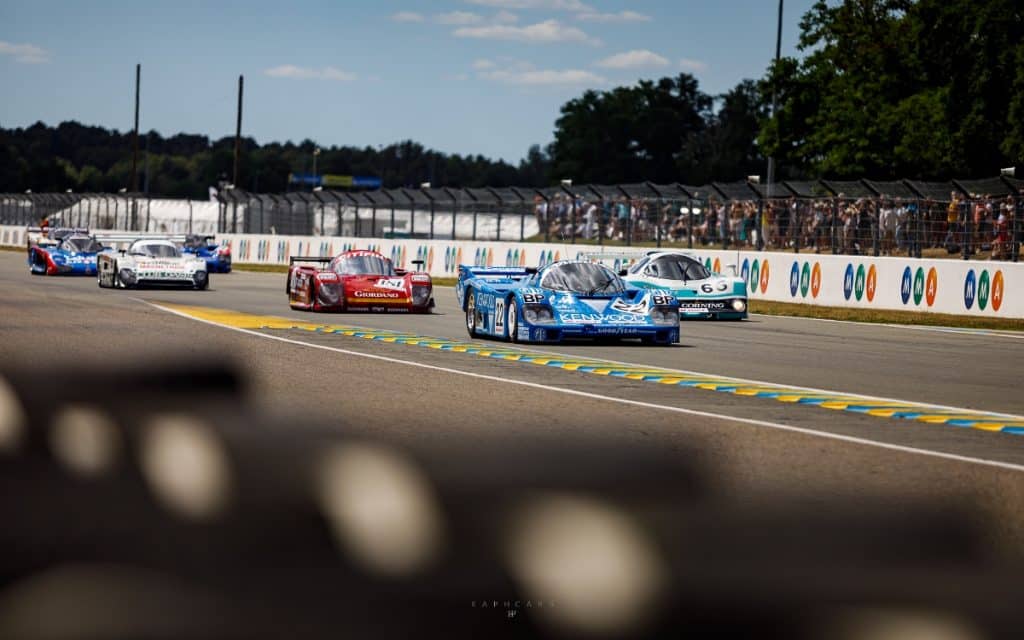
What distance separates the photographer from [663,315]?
19.5 metres

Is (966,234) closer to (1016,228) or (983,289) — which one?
(1016,228)

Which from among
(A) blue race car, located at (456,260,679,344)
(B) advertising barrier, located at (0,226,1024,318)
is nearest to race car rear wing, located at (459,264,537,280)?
(B) advertising barrier, located at (0,226,1024,318)

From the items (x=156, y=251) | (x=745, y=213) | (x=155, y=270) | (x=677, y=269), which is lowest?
(x=155, y=270)

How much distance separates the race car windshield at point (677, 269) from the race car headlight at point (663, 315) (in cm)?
683

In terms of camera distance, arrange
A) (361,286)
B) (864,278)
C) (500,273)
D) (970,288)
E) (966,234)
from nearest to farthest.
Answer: (500,273) → (361,286) → (970,288) → (966,234) → (864,278)

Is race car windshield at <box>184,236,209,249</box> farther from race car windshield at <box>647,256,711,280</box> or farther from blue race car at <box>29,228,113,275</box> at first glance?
race car windshield at <box>647,256,711,280</box>

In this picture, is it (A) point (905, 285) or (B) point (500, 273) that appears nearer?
(B) point (500, 273)

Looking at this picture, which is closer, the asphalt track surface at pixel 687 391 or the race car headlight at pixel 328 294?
the asphalt track surface at pixel 687 391

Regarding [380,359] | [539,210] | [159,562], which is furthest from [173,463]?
[539,210]

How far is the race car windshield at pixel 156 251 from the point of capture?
33.4m

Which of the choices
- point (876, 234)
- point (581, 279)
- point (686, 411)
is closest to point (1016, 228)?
point (876, 234)

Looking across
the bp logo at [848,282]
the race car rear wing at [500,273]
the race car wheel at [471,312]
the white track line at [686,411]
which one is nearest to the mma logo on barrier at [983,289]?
the bp logo at [848,282]

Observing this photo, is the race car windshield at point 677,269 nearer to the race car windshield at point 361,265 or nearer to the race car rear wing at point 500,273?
the race car windshield at point 361,265

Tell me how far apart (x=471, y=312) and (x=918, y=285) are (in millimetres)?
10292
